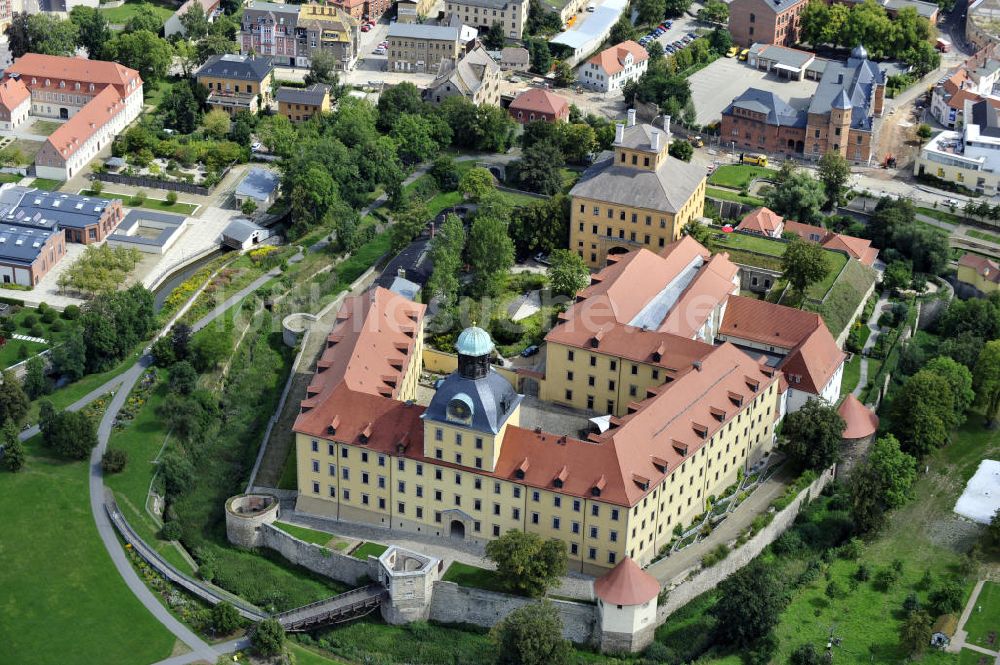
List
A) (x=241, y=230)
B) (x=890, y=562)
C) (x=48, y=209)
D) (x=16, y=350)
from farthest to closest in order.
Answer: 1. (x=241, y=230)
2. (x=48, y=209)
3. (x=16, y=350)
4. (x=890, y=562)

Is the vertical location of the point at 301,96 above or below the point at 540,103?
above

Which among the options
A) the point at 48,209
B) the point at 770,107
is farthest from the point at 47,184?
the point at 770,107

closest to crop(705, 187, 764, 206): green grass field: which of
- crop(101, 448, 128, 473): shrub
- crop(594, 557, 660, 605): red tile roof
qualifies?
crop(594, 557, 660, 605): red tile roof

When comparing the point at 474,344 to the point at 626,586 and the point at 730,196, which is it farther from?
the point at 730,196

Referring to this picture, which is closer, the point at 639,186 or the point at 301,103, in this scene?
the point at 639,186

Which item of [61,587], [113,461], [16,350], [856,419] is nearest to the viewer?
[61,587]

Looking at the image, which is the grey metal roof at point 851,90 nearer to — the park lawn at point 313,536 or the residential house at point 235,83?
the residential house at point 235,83
